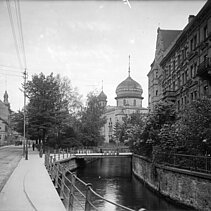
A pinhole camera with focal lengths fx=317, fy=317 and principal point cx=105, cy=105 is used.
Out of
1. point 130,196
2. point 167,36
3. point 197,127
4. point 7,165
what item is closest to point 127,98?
point 167,36

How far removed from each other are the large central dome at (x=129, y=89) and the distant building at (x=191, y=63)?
148 feet

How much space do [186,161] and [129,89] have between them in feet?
225

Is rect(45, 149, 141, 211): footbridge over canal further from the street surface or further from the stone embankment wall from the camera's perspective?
the stone embankment wall

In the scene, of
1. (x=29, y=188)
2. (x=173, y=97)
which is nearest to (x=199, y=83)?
(x=173, y=97)

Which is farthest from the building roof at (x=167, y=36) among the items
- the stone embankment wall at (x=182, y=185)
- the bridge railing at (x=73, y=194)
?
the bridge railing at (x=73, y=194)

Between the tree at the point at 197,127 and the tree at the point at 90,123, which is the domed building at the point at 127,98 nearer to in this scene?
the tree at the point at 90,123

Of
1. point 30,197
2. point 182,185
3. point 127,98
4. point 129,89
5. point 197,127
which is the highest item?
point 129,89

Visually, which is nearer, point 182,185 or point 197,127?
point 182,185

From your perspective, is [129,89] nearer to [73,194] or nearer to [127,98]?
[127,98]

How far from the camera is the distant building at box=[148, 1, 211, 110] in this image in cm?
2619

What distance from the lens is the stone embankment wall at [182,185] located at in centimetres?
1570

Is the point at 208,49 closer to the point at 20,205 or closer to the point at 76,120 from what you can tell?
the point at 20,205

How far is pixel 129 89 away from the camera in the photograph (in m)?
88.0

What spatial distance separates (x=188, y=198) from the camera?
1750 cm
